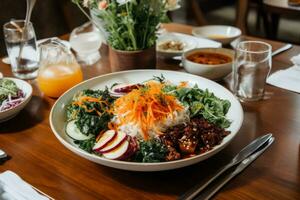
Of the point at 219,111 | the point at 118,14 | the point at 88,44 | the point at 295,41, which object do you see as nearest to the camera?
the point at 219,111

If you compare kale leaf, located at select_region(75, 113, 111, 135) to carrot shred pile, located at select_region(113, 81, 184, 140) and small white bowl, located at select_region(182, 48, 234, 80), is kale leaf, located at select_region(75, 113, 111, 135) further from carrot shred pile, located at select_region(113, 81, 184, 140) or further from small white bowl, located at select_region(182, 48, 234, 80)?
small white bowl, located at select_region(182, 48, 234, 80)

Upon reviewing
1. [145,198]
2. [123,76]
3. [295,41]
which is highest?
[123,76]

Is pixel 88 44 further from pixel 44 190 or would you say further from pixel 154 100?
pixel 44 190

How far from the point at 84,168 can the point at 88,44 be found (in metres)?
0.87

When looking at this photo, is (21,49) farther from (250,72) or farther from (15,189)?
(250,72)

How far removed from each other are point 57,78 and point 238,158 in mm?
722

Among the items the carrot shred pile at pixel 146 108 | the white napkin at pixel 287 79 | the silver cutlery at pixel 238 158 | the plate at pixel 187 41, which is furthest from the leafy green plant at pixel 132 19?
the silver cutlery at pixel 238 158

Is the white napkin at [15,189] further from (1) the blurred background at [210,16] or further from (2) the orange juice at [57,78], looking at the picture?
(1) the blurred background at [210,16]

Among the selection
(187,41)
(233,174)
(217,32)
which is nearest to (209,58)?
(187,41)

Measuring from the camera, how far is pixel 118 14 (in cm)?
133


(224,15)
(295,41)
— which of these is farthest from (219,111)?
(224,15)

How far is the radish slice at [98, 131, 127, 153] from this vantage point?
906 mm

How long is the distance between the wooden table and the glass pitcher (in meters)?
0.16

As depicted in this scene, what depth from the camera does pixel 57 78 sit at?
1.31m
